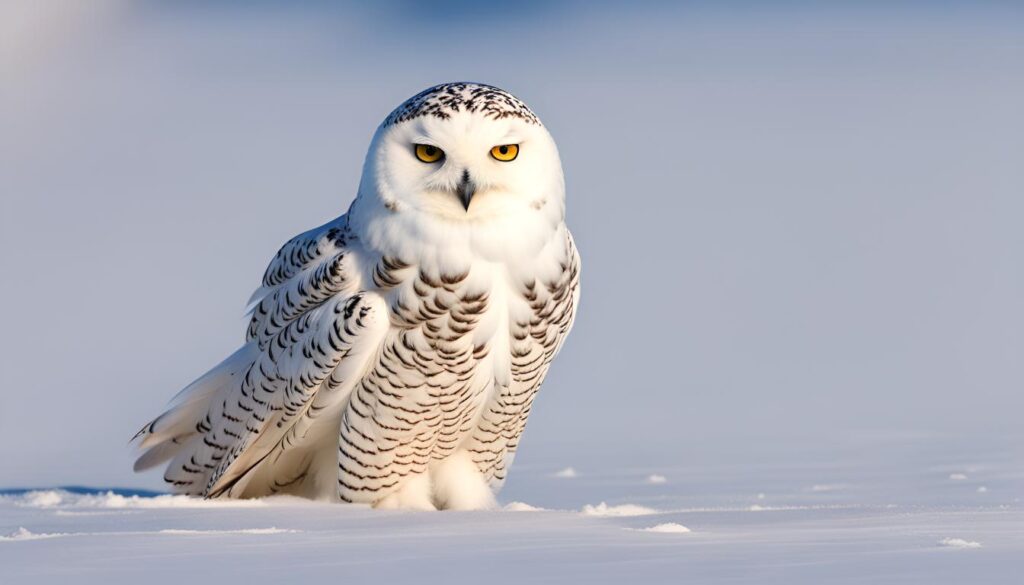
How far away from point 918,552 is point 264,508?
2.30 metres

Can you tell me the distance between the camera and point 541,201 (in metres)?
5.38

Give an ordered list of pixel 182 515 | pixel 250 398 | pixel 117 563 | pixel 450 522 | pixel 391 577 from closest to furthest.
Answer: pixel 391 577 → pixel 117 563 → pixel 450 522 → pixel 182 515 → pixel 250 398

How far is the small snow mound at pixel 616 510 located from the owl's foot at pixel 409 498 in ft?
2.55

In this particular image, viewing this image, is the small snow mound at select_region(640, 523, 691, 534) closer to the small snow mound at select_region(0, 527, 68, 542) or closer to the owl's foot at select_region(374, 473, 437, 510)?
the owl's foot at select_region(374, 473, 437, 510)

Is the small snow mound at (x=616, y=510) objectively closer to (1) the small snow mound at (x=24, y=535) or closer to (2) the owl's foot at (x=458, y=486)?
(2) the owl's foot at (x=458, y=486)

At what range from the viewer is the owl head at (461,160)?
16.8 ft

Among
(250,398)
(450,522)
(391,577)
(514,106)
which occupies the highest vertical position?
(514,106)

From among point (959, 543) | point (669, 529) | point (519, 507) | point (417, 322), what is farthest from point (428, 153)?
point (959, 543)

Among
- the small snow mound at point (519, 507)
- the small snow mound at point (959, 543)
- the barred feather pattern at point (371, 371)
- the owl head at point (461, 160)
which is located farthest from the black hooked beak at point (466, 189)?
the small snow mound at point (959, 543)

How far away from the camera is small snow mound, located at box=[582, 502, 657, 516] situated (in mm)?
4992

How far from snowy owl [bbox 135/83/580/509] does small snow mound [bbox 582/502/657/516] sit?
2.16 feet

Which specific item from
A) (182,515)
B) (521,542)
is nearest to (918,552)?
(521,542)

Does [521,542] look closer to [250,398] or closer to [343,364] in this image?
[343,364]

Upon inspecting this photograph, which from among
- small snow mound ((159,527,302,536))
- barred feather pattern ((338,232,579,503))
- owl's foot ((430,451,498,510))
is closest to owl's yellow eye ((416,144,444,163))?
barred feather pattern ((338,232,579,503))
